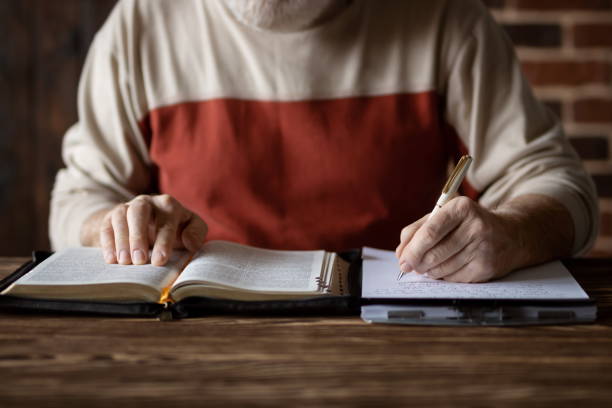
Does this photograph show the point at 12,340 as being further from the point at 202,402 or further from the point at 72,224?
the point at 72,224

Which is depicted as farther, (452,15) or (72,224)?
(452,15)

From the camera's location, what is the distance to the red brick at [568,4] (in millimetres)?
1971

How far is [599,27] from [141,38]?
135 centimetres

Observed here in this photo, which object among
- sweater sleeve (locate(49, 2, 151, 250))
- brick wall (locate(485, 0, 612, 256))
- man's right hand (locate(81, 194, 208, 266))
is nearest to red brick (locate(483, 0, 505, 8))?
brick wall (locate(485, 0, 612, 256))

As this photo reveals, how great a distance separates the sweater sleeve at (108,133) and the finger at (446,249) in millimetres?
765

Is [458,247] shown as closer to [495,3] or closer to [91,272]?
[91,272]

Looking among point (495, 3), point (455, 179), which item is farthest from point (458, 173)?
point (495, 3)

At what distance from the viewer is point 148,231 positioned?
1.00 meters

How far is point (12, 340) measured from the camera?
766 mm

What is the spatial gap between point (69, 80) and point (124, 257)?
4.73 ft

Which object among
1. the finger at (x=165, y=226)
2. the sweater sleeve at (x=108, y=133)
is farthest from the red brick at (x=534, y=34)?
the finger at (x=165, y=226)

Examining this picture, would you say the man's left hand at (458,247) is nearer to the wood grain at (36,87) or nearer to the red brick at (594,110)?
the red brick at (594,110)

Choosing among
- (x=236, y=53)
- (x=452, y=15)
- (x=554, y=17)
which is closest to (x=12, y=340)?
(x=236, y=53)

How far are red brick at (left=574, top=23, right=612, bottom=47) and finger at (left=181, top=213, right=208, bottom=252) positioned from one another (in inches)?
56.9
